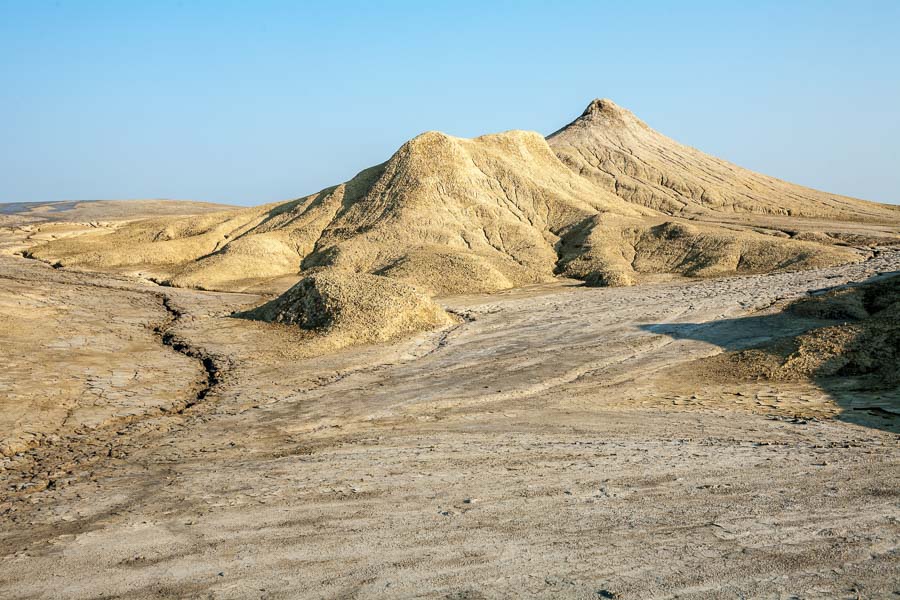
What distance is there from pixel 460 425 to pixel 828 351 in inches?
266

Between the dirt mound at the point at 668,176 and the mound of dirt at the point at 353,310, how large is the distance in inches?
954

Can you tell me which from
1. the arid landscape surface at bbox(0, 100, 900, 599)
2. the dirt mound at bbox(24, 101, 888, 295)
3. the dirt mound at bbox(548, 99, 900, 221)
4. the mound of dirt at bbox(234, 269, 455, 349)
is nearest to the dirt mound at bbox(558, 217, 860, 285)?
the dirt mound at bbox(24, 101, 888, 295)

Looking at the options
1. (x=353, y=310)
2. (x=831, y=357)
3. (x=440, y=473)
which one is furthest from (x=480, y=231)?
A: (x=440, y=473)

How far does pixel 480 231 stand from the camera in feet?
105

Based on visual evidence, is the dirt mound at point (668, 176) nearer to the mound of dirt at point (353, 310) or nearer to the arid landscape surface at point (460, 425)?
the arid landscape surface at point (460, 425)

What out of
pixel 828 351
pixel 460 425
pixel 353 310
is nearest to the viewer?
pixel 460 425

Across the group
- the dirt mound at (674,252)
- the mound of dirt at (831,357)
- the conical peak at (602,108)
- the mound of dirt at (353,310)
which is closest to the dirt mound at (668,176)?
the conical peak at (602,108)

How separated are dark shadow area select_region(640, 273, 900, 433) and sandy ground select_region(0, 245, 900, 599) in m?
0.18

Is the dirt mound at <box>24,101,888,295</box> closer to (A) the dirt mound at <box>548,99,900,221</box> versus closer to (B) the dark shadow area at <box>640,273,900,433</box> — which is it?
(A) the dirt mound at <box>548,99,900,221</box>

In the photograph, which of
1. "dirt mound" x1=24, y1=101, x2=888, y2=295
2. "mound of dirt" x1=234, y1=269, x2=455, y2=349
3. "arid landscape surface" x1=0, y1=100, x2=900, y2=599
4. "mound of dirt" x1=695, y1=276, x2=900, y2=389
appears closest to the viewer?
"arid landscape surface" x1=0, y1=100, x2=900, y2=599

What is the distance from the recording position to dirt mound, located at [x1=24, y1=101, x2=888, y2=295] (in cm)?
2733

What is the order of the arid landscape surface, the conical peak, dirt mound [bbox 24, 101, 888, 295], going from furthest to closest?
the conical peak
dirt mound [bbox 24, 101, 888, 295]
the arid landscape surface

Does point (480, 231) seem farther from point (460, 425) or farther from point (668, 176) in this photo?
point (460, 425)

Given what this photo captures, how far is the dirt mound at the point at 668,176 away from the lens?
40.4m
